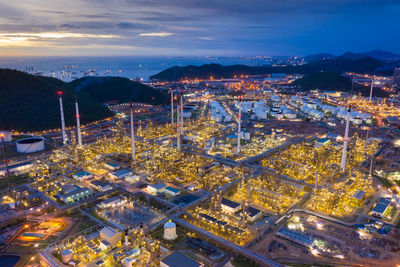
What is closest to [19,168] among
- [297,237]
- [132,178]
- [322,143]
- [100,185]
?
[100,185]

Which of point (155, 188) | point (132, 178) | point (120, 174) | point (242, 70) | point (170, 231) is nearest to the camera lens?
point (170, 231)

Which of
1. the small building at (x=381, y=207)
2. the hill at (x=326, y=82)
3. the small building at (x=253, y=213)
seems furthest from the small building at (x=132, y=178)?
the hill at (x=326, y=82)

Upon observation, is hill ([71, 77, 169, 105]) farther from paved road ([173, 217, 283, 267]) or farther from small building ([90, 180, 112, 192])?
paved road ([173, 217, 283, 267])

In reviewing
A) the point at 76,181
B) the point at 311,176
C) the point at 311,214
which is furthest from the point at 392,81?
the point at 76,181

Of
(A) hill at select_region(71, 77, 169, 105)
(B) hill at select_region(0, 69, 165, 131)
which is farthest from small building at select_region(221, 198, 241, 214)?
(A) hill at select_region(71, 77, 169, 105)

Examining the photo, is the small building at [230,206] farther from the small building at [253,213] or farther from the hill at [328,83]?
the hill at [328,83]

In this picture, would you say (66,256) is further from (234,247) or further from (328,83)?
(328,83)
